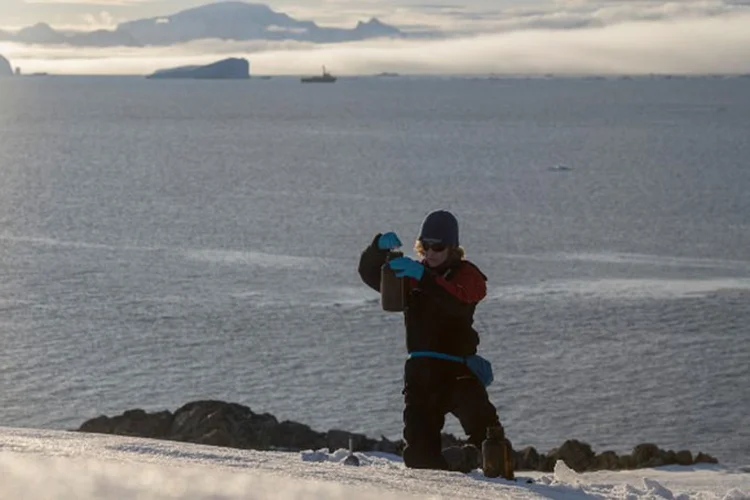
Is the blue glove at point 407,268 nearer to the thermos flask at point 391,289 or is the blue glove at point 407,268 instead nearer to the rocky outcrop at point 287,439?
the thermos flask at point 391,289

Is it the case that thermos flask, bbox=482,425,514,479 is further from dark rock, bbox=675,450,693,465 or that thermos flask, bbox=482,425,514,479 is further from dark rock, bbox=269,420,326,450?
dark rock, bbox=675,450,693,465

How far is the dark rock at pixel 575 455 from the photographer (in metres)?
21.8

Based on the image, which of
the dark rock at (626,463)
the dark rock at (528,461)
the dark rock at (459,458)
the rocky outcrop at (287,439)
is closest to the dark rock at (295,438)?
the rocky outcrop at (287,439)

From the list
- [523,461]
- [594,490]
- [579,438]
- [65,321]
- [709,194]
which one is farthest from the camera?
[709,194]

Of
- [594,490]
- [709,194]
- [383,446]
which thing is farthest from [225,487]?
[709,194]

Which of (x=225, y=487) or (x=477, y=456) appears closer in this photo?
(x=225, y=487)

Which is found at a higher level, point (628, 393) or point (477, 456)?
point (477, 456)

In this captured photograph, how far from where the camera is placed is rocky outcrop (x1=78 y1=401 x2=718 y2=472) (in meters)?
21.4

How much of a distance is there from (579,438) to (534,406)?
8.40 ft

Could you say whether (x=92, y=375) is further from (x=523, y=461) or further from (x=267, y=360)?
(x=523, y=461)

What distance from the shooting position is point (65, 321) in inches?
1597

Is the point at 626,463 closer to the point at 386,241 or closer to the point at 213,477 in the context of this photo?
the point at 386,241

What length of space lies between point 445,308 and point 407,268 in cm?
32

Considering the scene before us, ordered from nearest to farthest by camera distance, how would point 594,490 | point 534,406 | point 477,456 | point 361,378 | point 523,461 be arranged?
point 594,490, point 477,456, point 523,461, point 534,406, point 361,378
